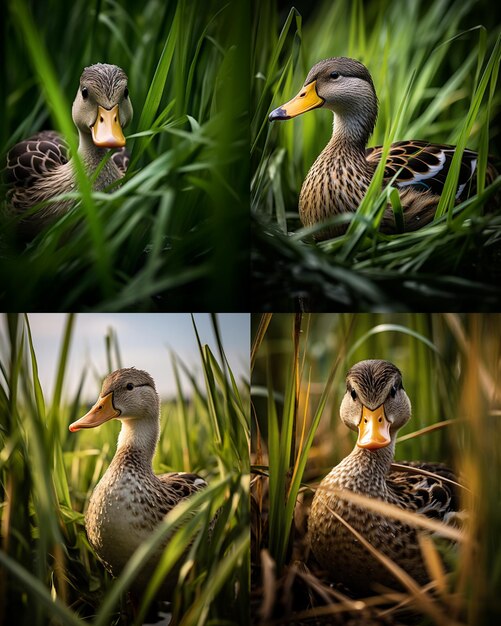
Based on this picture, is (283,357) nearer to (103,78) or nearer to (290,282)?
(290,282)

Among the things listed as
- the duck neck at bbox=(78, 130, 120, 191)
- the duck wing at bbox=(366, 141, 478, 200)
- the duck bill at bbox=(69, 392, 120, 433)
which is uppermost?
the duck neck at bbox=(78, 130, 120, 191)

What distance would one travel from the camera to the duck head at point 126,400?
1429 millimetres

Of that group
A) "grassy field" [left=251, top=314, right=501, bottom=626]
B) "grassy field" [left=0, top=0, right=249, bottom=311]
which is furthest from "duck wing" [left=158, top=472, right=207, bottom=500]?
"grassy field" [left=0, top=0, right=249, bottom=311]

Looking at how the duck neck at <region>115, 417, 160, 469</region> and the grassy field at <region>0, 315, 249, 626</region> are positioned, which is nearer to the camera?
the grassy field at <region>0, 315, 249, 626</region>

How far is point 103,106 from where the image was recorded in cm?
138

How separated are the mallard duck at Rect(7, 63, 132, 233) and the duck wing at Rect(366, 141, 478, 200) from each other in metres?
0.47

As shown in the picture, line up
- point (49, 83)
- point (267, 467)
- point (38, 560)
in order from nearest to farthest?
point (38, 560)
point (49, 83)
point (267, 467)

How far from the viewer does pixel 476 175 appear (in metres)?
1.39

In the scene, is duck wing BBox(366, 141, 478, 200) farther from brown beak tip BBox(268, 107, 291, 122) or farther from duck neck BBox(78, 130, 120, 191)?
duck neck BBox(78, 130, 120, 191)

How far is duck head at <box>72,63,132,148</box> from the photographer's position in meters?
1.36

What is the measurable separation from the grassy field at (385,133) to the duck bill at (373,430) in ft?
0.64

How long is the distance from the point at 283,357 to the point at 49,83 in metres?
0.68

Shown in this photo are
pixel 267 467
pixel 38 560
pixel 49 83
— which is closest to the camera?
pixel 38 560

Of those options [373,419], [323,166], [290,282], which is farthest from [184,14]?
[373,419]
